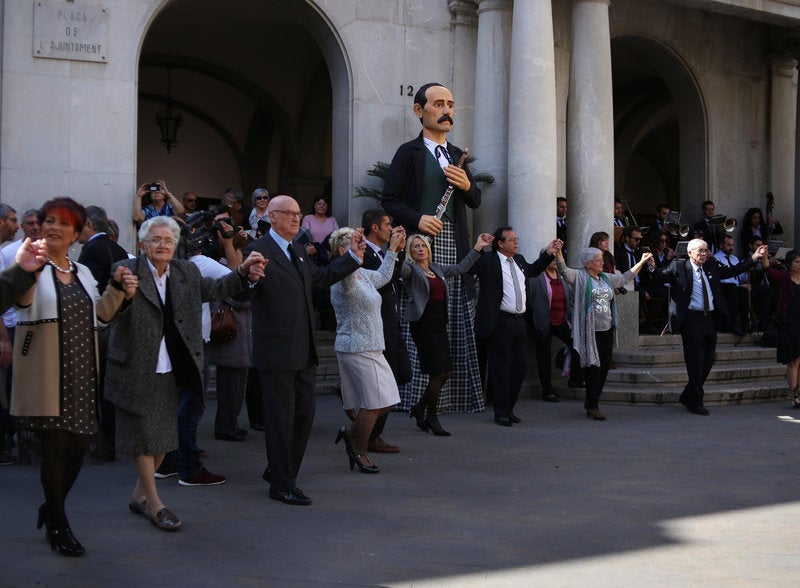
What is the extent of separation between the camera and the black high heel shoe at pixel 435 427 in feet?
28.7

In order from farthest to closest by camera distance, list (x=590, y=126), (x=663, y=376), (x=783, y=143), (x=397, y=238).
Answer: (x=783, y=143) < (x=590, y=126) < (x=663, y=376) < (x=397, y=238)

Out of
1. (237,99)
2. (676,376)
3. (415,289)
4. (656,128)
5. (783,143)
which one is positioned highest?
(656,128)

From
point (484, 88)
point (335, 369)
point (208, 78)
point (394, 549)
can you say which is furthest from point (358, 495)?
point (208, 78)

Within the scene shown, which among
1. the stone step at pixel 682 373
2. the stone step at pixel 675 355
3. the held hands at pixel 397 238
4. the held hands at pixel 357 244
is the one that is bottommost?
the stone step at pixel 682 373

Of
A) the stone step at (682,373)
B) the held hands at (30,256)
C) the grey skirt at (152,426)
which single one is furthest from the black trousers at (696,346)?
the held hands at (30,256)

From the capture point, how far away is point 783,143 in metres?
16.6

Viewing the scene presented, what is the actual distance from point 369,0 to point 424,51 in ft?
3.22

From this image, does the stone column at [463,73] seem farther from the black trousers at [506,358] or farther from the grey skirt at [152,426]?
the grey skirt at [152,426]

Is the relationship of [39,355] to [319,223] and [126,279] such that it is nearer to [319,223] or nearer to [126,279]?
[126,279]

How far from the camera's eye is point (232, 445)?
26.7ft

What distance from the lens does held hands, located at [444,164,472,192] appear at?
8.62m

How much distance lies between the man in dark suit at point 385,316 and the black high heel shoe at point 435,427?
2.81 ft

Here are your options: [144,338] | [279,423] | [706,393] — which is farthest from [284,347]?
[706,393]

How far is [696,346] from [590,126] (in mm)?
3797
